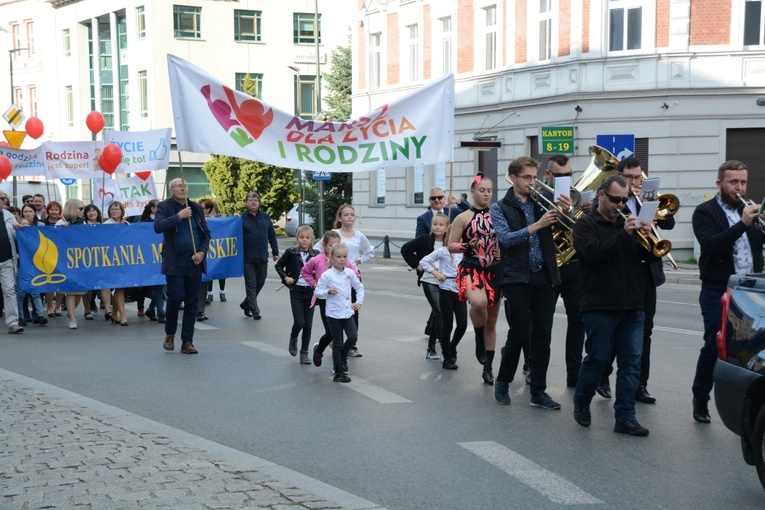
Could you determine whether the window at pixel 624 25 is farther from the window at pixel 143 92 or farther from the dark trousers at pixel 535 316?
the window at pixel 143 92

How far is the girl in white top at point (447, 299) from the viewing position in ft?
35.5

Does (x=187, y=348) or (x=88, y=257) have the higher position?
(x=88, y=257)

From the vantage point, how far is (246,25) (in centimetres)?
5878

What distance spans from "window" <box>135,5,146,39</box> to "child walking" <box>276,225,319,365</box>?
4733cm

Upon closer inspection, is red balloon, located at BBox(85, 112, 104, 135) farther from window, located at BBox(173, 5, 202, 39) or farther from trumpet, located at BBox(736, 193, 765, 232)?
window, located at BBox(173, 5, 202, 39)

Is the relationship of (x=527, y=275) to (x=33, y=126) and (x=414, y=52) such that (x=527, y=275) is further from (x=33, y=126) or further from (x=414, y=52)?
(x=414, y=52)

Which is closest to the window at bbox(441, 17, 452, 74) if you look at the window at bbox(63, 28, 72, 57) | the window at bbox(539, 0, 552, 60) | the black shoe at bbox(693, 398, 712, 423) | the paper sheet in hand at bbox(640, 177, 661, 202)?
the window at bbox(539, 0, 552, 60)

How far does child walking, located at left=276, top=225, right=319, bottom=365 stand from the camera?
11.5 m

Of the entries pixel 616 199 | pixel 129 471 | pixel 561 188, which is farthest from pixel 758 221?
pixel 129 471

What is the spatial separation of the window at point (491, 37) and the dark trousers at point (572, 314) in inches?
1004

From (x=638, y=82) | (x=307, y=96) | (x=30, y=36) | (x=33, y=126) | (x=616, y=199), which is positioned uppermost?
(x=30, y=36)

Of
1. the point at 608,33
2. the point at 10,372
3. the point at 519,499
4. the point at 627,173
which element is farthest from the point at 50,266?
the point at 608,33

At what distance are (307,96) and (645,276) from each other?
2075 inches

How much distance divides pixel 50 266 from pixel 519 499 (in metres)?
11.1
